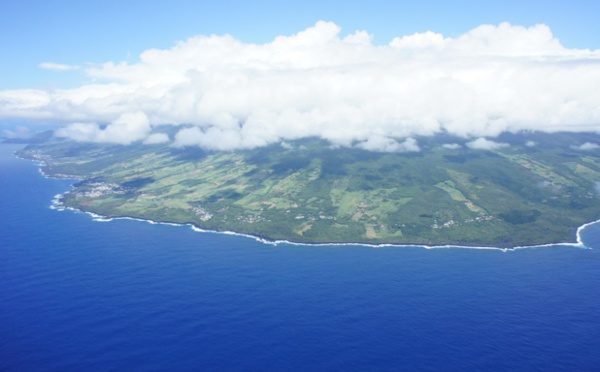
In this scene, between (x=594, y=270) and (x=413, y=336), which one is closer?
(x=413, y=336)

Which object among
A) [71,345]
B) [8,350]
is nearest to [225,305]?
[71,345]

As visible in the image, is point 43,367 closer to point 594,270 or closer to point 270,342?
point 270,342

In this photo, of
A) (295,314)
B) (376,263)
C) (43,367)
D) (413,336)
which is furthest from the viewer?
(376,263)

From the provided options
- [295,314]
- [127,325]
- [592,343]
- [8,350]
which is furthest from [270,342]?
[592,343]

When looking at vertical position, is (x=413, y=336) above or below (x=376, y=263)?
below

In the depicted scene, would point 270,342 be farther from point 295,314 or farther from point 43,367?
point 43,367

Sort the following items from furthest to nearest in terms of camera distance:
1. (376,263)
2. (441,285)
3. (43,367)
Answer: (376,263)
(441,285)
(43,367)
